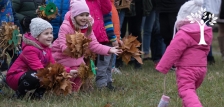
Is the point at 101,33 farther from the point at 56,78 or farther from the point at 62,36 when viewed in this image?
the point at 56,78

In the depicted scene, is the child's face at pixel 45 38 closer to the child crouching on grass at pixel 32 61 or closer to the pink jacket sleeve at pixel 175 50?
the child crouching on grass at pixel 32 61

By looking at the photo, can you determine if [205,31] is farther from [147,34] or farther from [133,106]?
[147,34]

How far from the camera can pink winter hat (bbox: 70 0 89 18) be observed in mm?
6246

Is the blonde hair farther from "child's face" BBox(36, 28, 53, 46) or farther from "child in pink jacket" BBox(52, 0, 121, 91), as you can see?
"child's face" BBox(36, 28, 53, 46)

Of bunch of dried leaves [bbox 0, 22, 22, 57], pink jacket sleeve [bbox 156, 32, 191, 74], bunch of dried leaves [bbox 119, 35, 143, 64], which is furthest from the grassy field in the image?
pink jacket sleeve [bbox 156, 32, 191, 74]

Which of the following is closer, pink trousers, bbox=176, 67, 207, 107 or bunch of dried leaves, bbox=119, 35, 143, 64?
pink trousers, bbox=176, 67, 207, 107

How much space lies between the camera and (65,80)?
227 inches

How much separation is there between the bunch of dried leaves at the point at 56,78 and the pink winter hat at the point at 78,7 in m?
0.81

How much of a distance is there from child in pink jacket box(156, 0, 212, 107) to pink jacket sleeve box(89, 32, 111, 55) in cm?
111

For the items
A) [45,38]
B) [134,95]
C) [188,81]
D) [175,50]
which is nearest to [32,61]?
[45,38]

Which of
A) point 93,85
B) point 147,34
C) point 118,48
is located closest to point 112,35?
point 118,48

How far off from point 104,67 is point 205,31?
1.79m

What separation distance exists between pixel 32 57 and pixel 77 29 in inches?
29.4

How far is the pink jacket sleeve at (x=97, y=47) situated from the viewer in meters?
6.17
